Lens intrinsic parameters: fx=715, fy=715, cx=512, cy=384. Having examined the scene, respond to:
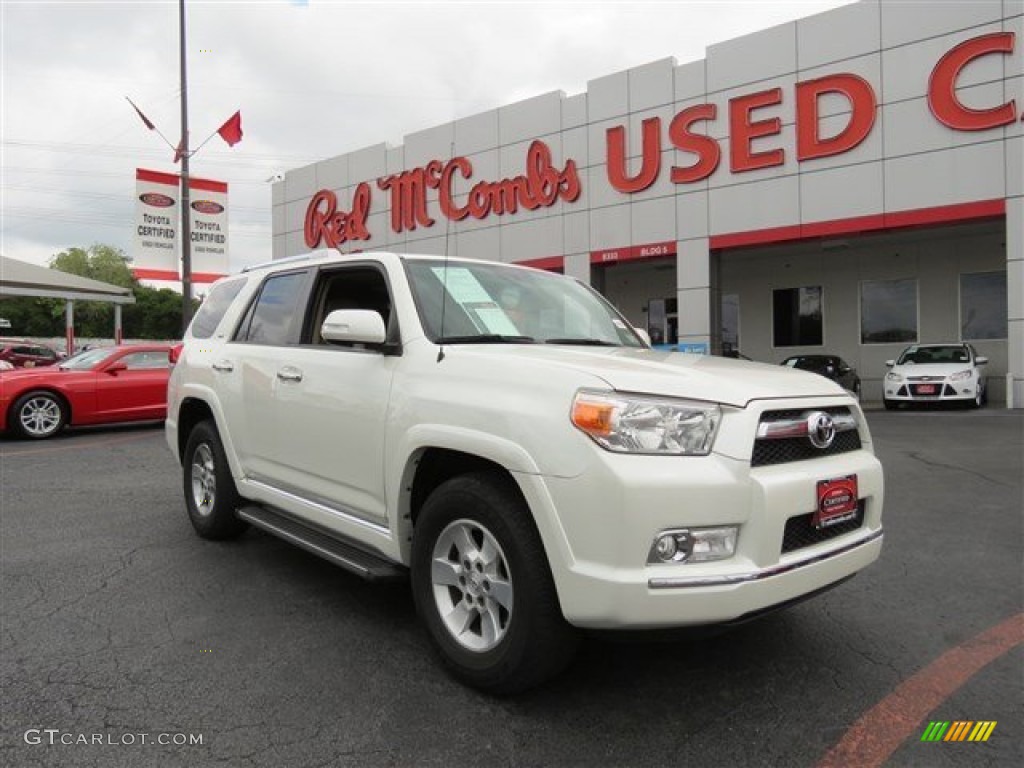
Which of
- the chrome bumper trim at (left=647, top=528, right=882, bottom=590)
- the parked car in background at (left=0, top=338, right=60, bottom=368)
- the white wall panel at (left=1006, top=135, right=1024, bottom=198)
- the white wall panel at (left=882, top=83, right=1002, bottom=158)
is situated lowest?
the chrome bumper trim at (left=647, top=528, right=882, bottom=590)

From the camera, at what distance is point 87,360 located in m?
11.4

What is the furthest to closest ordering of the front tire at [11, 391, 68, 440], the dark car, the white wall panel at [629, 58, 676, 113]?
the white wall panel at [629, 58, 676, 113], the dark car, the front tire at [11, 391, 68, 440]

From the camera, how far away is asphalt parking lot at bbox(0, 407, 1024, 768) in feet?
8.19

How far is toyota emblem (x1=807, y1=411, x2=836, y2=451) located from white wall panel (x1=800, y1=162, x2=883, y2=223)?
15.4 meters

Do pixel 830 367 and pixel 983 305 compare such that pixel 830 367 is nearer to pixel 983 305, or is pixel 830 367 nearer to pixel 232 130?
pixel 983 305

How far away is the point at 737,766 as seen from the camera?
2.38 meters

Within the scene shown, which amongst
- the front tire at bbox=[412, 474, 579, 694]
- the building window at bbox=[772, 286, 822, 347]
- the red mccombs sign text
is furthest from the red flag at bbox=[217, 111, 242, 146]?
the front tire at bbox=[412, 474, 579, 694]

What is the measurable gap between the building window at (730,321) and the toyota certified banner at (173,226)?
50.9 feet

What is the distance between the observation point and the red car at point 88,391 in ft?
34.1

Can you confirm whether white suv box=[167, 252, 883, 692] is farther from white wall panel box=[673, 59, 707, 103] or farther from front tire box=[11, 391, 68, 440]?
white wall panel box=[673, 59, 707, 103]

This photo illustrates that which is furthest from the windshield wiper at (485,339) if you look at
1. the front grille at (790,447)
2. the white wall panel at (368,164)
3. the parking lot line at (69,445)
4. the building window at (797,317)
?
the white wall panel at (368,164)

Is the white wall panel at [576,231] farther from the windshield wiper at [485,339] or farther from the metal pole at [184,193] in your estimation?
the windshield wiper at [485,339]

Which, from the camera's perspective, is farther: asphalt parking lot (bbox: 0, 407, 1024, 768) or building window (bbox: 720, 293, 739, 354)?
building window (bbox: 720, 293, 739, 354)

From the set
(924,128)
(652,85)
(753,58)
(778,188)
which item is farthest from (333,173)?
(924,128)
